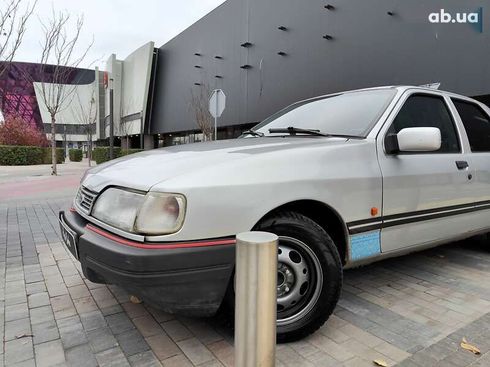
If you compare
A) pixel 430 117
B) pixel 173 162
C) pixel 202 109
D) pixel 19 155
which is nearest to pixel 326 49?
pixel 202 109

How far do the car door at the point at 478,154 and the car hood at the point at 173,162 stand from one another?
5.42ft

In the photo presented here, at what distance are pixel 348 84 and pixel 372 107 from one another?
30.6 ft

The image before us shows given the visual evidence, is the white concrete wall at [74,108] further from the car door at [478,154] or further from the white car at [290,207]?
the white car at [290,207]

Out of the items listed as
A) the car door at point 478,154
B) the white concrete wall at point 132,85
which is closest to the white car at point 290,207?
the car door at point 478,154

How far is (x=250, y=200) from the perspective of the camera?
6.83 feet

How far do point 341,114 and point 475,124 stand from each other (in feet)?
5.32

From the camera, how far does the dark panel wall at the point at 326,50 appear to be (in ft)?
29.4

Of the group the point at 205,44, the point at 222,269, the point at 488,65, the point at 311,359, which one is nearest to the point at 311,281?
the point at 311,359

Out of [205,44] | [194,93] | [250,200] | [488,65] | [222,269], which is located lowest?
[222,269]

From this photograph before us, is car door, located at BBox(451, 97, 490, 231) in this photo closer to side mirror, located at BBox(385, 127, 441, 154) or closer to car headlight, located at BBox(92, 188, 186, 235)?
side mirror, located at BBox(385, 127, 441, 154)

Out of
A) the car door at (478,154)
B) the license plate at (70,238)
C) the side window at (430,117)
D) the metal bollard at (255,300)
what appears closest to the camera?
the metal bollard at (255,300)

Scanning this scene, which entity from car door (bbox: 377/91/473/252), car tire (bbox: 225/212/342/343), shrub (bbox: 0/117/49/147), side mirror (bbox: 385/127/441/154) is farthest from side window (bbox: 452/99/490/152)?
shrub (bbox: 0/117/49/147)

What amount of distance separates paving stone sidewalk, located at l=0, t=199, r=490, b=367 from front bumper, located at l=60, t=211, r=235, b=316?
16.3 inches

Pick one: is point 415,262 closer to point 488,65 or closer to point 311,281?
point 311,281
